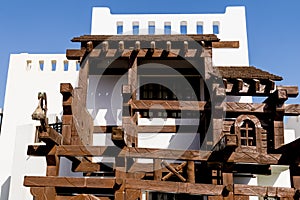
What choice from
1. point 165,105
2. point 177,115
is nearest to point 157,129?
point 177,115

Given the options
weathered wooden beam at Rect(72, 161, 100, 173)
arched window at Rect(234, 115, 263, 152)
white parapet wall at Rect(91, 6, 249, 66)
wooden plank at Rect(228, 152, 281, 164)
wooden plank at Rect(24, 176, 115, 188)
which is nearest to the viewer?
wooden plank at Rect(24, 176, 115, 188)

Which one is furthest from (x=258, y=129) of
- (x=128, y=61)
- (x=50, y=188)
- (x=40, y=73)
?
→ (x=40, y=73)

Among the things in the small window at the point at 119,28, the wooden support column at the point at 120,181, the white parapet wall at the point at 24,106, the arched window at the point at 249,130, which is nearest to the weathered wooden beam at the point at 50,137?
the wooden support column at the point at 120,181

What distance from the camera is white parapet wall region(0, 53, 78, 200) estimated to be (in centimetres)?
1115

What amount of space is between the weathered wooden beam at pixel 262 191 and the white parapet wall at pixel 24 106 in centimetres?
651

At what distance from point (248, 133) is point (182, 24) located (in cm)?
421

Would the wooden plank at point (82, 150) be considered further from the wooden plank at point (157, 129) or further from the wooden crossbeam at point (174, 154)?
the wooden plank at point (157, 129)

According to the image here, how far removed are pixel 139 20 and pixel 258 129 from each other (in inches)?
193

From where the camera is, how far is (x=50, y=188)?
22.4 feet

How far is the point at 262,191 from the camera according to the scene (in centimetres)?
642

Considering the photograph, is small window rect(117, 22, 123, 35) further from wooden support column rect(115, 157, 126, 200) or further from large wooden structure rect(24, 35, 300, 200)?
wooden support column rect(115, 157, 126, 200)

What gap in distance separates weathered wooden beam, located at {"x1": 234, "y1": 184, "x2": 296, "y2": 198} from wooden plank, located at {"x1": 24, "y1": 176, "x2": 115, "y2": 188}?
6.97ft

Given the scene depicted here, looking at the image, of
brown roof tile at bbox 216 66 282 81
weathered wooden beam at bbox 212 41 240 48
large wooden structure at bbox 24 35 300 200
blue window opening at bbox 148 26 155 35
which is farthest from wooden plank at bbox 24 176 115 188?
blue window opening at bbox 148 26 155 35

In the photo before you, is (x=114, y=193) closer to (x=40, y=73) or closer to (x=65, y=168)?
(x=65, y=168)
